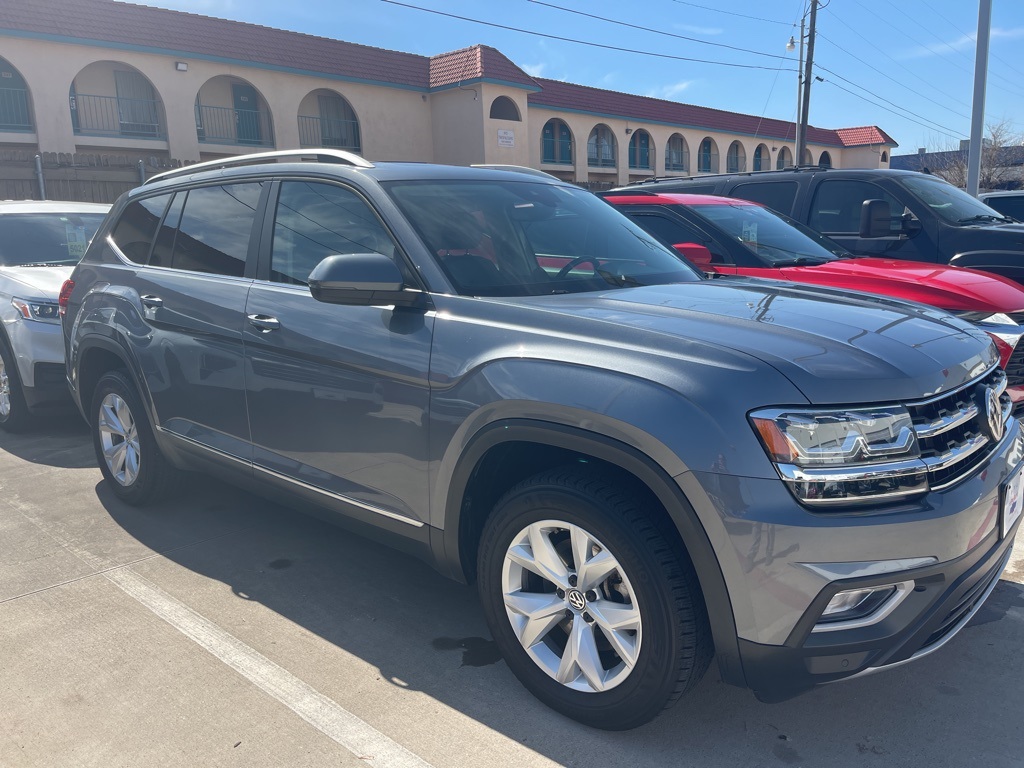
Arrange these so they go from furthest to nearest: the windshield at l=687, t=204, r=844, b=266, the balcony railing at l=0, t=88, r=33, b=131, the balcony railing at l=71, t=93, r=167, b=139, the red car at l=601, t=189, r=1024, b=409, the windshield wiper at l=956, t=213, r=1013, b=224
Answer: the balcony railing at l=71, t=93, r=167, b=139
the balcony railing at l=0, t=88, r=33, b=131
the windshield wiper at l=956, t=213, r=1013, b=224
the windshield at l=687, t=204, r=844, b=266
the red car at l=601, t=189, r=1024, b=409

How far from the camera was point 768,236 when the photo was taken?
627 cm

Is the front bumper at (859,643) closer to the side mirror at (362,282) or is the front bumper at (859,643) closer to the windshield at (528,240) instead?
the windshield at (528,240)

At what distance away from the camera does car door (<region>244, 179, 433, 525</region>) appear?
9.97ft

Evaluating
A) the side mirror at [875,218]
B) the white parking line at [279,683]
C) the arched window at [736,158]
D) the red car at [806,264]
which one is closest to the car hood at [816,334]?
the white parking line at [279,683]

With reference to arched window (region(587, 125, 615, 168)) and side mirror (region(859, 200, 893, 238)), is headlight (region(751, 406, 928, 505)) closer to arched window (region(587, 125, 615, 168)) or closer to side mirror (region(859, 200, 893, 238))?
side mirror (region(859, 200, 893, 238))

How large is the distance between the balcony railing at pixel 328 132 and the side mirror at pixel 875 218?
24.1 meters

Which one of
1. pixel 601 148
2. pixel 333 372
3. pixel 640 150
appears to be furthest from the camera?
pixel 640 150

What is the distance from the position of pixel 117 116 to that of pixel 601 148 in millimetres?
19679

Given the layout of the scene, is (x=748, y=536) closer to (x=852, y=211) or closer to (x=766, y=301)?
(x=766, y=301)

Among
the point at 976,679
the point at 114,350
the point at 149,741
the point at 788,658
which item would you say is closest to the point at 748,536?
the point at 788,658

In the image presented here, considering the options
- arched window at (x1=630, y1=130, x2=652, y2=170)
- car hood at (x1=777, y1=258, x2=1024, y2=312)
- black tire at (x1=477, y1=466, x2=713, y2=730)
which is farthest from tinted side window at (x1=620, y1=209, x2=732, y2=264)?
arched window at (x1=630, y1=130, x2=652, y2=170)

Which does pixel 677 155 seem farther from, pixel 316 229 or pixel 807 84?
pixel 316 229

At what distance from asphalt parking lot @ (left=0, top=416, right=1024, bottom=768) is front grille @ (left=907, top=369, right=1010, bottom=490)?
2.85 feet

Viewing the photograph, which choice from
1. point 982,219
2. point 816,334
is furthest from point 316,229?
point 982,219
